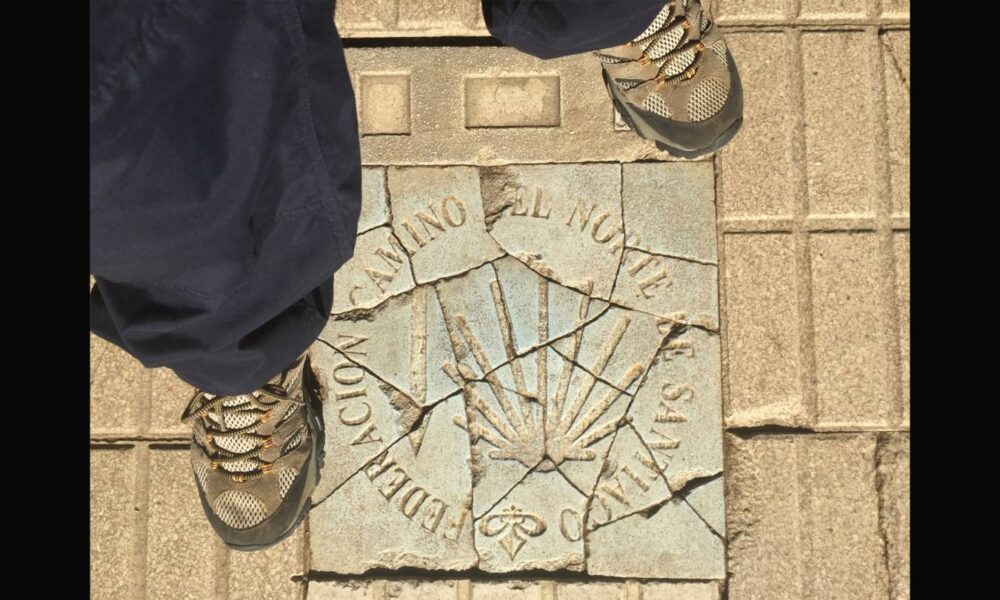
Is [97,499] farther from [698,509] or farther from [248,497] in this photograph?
[698,509]

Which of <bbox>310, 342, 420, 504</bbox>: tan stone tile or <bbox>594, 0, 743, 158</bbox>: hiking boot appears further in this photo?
<bbox>310, 342, 420, 504</bbox>: tan stone tile

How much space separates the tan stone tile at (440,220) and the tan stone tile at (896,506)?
1.12 m

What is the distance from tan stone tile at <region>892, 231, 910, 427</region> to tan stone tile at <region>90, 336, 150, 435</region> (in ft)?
6.45

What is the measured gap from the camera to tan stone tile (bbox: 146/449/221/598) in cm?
211

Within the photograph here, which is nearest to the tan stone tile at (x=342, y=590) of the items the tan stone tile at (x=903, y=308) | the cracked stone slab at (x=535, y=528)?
the cracked stone slab at (x=535, y=528)

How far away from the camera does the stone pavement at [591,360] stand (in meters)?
2.06

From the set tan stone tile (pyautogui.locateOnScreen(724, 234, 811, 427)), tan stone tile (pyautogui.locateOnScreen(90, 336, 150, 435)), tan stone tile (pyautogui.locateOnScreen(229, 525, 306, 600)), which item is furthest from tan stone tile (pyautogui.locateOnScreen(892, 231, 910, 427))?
tan stone tile (pyautogui.locateOnScreen(90, 336, 150, 435))

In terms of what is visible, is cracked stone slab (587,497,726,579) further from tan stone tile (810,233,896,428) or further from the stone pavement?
tan stone tile (810,233,896,428)

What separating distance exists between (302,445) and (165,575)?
21.2 inches

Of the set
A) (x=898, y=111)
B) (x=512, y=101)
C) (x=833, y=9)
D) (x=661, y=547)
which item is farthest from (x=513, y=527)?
(x=833, y=9)

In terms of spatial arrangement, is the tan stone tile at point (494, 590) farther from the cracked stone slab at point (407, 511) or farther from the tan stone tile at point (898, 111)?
the tan stone tile at point (898, 111)

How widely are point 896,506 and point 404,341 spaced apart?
1.32m

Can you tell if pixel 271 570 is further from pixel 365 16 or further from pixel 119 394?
pixel 365 16

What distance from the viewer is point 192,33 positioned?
990 mm
